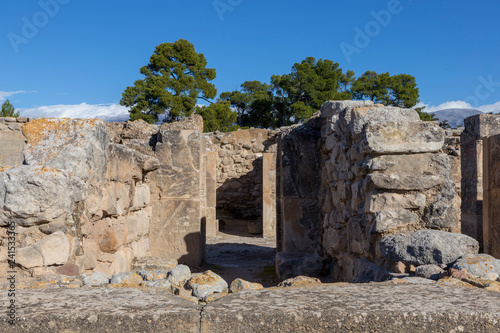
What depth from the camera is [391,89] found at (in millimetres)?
25766

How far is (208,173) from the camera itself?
10.8 m

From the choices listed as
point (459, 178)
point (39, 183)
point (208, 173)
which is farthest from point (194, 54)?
point (39, 183)

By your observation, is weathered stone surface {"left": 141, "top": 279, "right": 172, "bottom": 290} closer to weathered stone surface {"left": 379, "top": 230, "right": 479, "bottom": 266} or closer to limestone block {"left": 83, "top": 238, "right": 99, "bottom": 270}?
limestone block {"left": 83, "top": 238, "right": 99, "bottom": 270}

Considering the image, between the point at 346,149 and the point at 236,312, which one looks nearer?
the point at 236,312

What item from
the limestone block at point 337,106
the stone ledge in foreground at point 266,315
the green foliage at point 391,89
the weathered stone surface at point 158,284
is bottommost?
the weathered stone surface at point 158,284

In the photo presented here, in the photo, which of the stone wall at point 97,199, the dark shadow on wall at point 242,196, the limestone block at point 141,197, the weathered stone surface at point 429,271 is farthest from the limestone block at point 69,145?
the dark shadow on wall at point 242,196

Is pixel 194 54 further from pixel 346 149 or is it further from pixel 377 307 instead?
pixel 377 307

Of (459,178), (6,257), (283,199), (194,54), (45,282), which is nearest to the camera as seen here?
(45,282)

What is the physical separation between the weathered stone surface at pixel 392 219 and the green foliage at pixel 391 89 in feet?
75.9

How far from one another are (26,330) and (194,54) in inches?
903

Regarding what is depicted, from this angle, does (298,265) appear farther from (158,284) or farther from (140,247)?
(158,284)

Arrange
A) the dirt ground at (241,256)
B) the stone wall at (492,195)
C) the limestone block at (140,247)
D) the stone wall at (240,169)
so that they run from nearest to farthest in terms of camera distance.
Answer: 1. the limestone block at (140,247)
2. the stone wall at (492,195)
3. the dirt ground at (241,256)
4. the stone wall at (240,169)

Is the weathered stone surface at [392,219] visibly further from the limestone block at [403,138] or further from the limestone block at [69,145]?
the limestone block at [69,145]

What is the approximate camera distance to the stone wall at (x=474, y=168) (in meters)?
7.86
